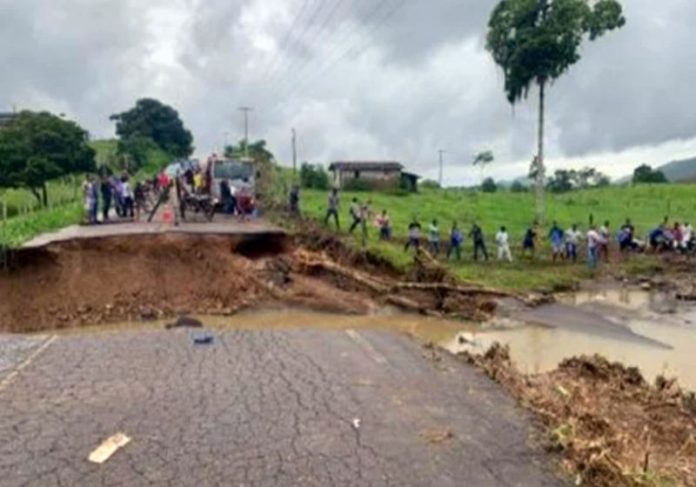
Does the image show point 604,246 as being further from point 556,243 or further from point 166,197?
point 166,197

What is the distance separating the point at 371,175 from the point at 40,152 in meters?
27.2

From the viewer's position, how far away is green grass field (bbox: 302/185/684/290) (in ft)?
90.2

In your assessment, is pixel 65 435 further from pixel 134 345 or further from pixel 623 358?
pixel 623 358

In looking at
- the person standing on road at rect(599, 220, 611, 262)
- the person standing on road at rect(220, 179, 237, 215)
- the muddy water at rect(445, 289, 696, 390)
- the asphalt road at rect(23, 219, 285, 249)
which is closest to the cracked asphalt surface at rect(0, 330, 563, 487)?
the muddy water at rect(445, 289, 696, 390)

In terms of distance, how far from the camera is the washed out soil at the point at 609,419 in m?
7.05

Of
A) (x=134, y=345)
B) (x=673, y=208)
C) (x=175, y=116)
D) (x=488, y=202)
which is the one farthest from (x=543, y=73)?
(x=175, y=116)

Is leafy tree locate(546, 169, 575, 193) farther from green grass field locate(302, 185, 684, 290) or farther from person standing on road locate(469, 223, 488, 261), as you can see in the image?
person standing on road locate(469, 223, 488, 261)

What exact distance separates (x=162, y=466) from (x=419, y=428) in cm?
258

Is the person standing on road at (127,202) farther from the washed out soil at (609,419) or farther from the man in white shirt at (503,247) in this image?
the washed out soil at (609,419)

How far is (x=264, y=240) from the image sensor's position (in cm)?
2344

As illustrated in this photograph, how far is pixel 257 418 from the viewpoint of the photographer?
8602 mm

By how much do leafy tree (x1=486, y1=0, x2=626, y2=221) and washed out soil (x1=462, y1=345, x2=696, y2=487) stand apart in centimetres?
2672

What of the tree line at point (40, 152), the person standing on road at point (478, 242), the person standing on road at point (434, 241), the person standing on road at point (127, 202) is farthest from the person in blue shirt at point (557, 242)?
the tree line at point (40, 152)

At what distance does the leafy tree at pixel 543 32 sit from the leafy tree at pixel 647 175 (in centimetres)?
4427
